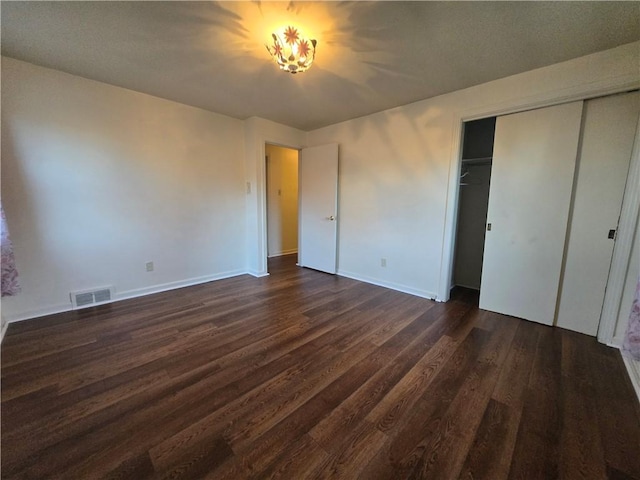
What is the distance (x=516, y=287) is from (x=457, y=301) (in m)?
0.62

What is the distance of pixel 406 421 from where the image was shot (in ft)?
4.44

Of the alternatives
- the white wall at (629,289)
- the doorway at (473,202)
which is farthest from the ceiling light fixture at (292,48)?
the white wall at (629,289)

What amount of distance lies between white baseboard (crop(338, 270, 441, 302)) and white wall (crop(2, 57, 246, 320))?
2.01m

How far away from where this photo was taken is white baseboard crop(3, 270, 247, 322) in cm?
238

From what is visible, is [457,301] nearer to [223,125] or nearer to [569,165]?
[569,165]

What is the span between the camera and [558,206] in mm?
2277

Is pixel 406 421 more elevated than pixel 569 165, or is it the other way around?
pixel 569 165

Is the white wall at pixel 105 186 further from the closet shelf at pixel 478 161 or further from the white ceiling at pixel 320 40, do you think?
the closet shelf at pixel 478 161

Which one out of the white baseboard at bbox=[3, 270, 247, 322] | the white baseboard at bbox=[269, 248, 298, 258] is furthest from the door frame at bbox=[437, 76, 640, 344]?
the white baseboard at bbox=[269, 248, 298, 258]

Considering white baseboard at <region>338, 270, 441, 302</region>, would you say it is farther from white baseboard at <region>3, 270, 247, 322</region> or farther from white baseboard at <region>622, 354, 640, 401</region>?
white baseboard at <region>3, 270, 247, 322</region>

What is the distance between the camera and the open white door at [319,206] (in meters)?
3.88

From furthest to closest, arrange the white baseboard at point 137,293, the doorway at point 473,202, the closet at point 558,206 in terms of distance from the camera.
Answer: the doorway at point 473,202, the white baseboard at point 137,293, the closet at point 558,206

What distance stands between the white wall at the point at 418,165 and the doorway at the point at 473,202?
57cm

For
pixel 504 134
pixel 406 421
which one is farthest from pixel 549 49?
pixel 406 421
